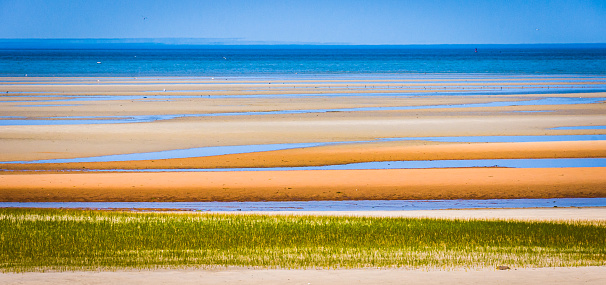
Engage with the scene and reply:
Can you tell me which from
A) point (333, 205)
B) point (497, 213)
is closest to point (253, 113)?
point (333, 205)

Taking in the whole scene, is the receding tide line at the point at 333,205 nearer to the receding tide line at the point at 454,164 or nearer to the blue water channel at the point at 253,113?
the receding tide line at the point at 454,164

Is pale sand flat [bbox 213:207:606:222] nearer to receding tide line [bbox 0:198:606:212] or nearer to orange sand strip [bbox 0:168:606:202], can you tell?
receding tide line [bbox 0:198:606:212]

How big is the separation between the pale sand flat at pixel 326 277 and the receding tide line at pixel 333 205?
6.00m

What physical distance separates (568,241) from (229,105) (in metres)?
29.2

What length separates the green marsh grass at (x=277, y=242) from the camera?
28.4 feet

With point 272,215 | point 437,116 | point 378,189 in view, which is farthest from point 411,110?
point 272,215

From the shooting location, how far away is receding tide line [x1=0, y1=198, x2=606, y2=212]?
1431cm

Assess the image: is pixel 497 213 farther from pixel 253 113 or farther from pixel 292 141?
pixel 253 113

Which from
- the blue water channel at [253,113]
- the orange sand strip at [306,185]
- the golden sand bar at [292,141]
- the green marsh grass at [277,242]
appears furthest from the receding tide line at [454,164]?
→ the blue water channel at [253,113]

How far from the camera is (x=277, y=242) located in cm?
1004

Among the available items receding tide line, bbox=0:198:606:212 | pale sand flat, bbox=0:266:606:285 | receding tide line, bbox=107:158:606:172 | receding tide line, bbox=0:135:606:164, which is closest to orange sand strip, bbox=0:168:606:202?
receding tide line, bbox=0:198:606:212

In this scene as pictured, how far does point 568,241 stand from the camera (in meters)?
10.0

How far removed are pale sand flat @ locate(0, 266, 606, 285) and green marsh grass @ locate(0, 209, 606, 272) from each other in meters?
0.31

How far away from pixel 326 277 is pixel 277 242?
2.23 metres
